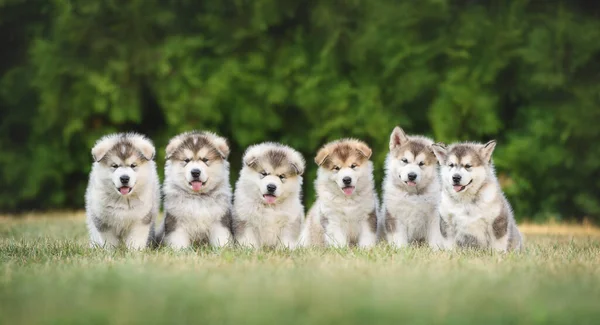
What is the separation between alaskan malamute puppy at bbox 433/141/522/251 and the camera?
628 centimetres

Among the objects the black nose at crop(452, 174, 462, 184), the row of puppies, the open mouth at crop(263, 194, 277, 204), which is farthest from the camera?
the open mouth at crop(263, 194, 277, 204)

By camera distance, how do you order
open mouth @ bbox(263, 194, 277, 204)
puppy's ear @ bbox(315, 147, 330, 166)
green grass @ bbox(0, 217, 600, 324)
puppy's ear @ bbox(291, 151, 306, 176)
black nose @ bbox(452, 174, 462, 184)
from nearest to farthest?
1. green grass @ bbox(0, 217, 600, 324)
2. black nose @ bbox(452, 174, 462, 184)
3. open mouth @ bbox(263, 194, 277, 204)
4. puppy's ear @ bbox(291, 151, 306, 176)
5. puppy's ear @ bbox(315, 147, 330, 166)

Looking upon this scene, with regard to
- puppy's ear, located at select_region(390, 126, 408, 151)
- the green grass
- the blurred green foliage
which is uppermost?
the blurred green foliage

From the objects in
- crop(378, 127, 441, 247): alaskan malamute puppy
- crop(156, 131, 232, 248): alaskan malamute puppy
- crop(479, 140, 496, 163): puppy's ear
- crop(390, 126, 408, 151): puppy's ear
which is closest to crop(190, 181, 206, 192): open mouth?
crop(156, 131, 232, 248): alaskan malamute puppy

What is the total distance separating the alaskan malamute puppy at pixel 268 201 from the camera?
667cm

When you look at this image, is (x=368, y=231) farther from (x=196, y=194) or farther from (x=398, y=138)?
(x=196, y=194)

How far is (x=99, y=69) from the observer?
10594 millimetres

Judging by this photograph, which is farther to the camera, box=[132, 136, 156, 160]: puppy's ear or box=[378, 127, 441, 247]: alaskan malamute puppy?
box=[378, 127, 441, 247]: alaskan malamute puppy

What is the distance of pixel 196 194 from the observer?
21.7 ft

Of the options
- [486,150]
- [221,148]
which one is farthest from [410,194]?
[221,148]

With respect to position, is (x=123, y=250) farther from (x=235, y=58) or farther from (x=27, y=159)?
(x=27, y=159)

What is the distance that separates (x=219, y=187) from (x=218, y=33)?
423 centimetres

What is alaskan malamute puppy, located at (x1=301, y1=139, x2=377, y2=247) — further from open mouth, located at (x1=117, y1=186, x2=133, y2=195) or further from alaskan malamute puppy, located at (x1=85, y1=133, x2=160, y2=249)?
open mouth, located at (x1=117, y1=186, x2=133, y2=195)

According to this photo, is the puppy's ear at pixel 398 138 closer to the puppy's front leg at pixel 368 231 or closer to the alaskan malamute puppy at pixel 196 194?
the puppy's front leg at pixel 368 231
